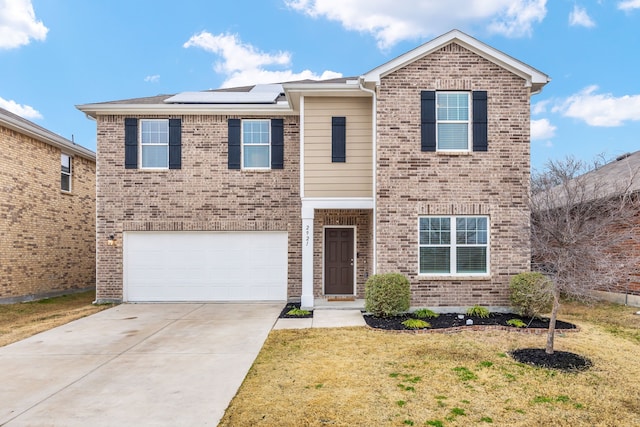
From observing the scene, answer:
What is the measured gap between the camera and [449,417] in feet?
14.5

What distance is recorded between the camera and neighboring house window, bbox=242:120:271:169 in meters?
12.4

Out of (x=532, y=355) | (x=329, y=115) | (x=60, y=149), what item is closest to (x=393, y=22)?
(x=329, y=115)

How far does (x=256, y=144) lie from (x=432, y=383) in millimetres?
9005

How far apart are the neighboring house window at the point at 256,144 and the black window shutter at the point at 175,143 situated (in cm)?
194

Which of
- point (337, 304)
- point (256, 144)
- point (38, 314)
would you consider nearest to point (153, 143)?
point (256, 144)

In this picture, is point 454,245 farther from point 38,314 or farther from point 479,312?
point 38,314

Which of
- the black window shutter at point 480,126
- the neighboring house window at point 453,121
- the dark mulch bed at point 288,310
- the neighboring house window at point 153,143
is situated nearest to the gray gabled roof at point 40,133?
the neighboring house window at point 153,143

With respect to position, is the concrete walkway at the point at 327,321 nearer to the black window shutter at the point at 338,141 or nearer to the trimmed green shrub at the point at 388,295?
the trimmed green shrub at the point at 388,295

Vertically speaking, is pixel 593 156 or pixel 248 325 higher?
pixel 593 156

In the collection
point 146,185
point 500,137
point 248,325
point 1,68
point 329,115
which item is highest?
point 1,68

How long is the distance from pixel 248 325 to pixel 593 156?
381 inches

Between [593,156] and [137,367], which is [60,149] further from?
[593,156]

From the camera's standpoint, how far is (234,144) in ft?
40.5

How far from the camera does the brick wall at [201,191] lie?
40.4ft
